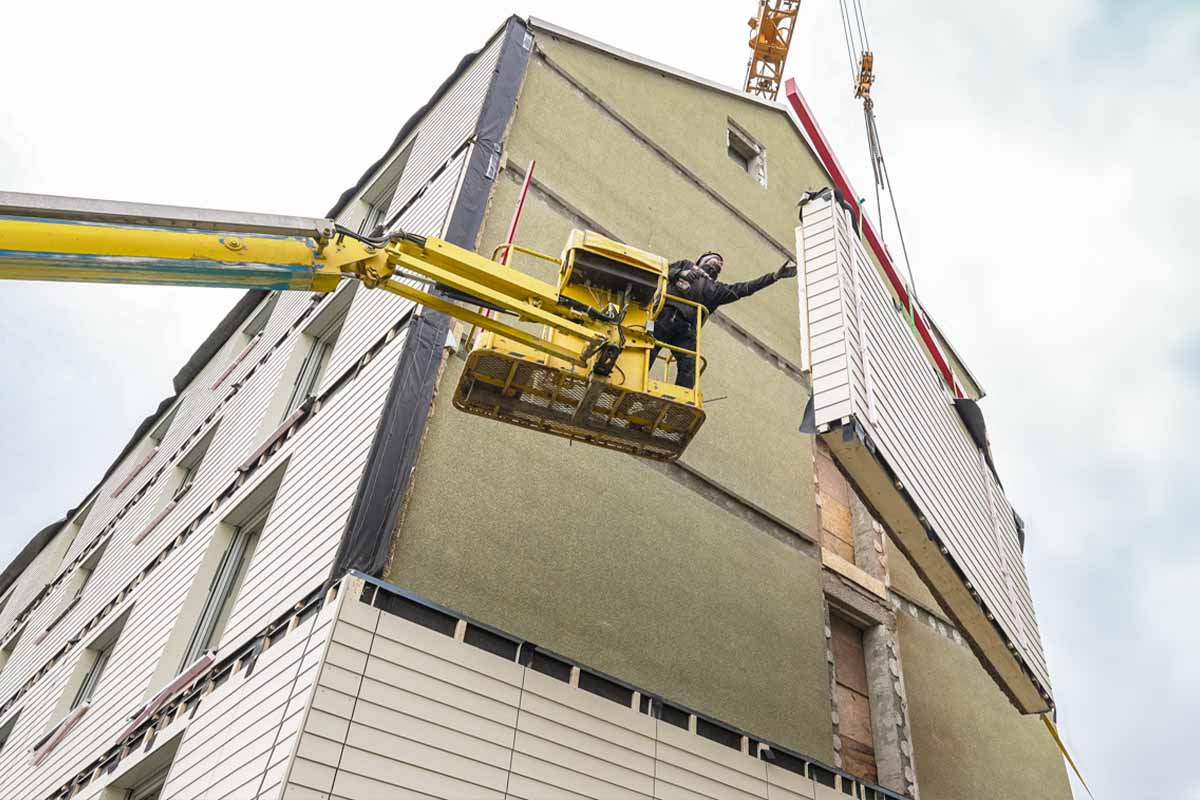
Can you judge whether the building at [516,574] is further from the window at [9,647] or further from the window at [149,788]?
the window at [9,647]

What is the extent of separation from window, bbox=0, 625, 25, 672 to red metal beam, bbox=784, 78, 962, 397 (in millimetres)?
22502

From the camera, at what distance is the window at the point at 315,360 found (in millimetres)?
15594

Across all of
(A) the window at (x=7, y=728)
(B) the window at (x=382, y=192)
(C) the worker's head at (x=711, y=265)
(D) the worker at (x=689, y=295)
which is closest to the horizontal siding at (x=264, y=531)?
(A) the window at (x=7, y=728)

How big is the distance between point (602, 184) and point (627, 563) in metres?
6.50

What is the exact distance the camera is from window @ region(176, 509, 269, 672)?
42.5 feet

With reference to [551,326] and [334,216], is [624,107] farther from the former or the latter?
[551,326]

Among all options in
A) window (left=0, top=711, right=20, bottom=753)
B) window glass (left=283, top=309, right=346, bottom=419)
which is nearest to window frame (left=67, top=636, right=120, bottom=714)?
window (left=0, top=711, right=20, bottom=753)

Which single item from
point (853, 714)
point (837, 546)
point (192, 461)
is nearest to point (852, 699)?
point (853, 714)

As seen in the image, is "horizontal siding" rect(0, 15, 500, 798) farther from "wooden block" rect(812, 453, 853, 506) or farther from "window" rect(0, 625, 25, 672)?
"wooden block" rect(812, 453, 853, 506)

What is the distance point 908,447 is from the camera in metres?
12.1

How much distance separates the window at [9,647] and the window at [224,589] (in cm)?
1440

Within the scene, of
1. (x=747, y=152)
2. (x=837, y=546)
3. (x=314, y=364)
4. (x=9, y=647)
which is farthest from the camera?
(x=9, y=647)

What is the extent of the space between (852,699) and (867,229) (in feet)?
23.7

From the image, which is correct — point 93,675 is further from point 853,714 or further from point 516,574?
point 853,714
